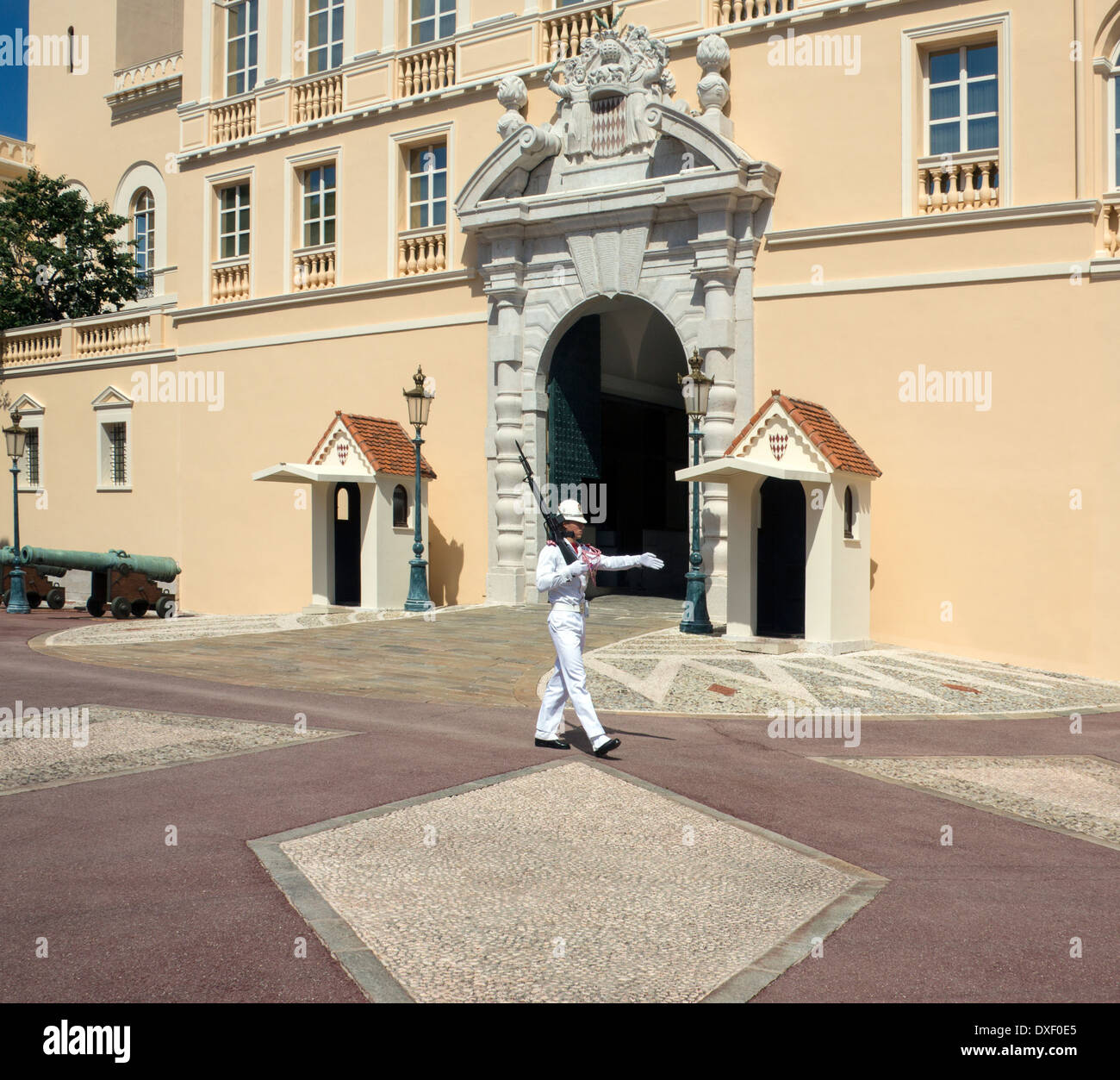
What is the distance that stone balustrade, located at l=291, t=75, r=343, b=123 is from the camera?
21422mm

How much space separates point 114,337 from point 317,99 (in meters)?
7.16

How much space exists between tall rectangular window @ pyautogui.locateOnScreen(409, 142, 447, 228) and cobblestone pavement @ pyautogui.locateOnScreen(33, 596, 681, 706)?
6.91m

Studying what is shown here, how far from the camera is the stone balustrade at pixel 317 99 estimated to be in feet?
70.3

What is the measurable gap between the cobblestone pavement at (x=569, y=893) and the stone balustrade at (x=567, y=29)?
48.0 ft

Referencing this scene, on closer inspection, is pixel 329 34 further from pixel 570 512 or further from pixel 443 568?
pixel 570 512

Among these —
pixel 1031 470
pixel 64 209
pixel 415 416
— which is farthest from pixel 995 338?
pixel 64 209

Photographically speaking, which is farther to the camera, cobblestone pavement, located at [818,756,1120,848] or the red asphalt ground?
cobblestone pavement, located at [818,756,1120,848]

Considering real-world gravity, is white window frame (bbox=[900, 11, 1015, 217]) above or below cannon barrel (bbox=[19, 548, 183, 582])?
above

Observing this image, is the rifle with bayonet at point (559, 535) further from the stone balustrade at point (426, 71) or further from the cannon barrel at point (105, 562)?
the cannon barrel at point (105, 562)

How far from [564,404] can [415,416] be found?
2.66 m

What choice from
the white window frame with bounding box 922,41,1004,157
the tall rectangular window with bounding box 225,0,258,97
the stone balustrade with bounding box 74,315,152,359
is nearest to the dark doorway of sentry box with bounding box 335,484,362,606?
the stone balustrade with bounding box 74,315,152,359

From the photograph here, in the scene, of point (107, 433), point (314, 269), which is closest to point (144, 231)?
point (107, 433)

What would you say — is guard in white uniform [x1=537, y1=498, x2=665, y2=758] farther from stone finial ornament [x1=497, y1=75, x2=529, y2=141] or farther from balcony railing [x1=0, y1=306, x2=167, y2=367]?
balcony railing [x1=0, y1=306, x2=167, y2=367]

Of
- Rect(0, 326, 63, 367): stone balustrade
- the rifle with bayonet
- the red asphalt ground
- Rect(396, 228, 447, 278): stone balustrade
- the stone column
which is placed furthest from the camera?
Rect(0, 326, 63, 367): stone balustrade
